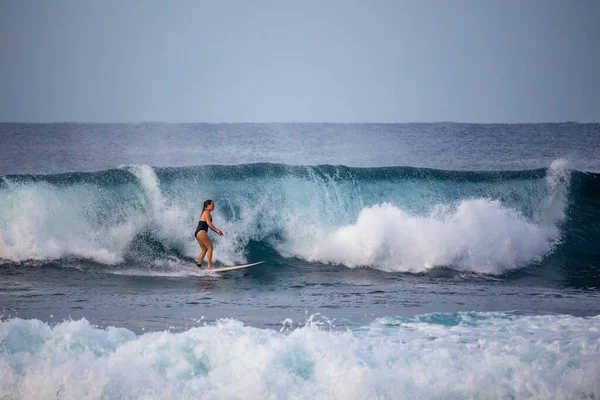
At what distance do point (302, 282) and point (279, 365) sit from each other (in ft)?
13.2

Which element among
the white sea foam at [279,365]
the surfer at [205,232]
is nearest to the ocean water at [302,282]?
the white sea foam at [279,365]

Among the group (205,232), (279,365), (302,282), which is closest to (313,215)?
(205,232)

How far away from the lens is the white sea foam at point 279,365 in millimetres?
5023

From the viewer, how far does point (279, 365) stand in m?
5.26

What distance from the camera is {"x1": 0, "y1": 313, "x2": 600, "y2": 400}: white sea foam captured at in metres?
5.02

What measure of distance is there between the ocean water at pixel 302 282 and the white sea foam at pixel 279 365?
0.02 m

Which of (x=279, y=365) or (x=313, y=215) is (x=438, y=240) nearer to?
(x=313, y=215)

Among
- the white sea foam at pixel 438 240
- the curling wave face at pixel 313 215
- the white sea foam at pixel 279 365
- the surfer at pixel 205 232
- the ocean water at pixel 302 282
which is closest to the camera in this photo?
the white sea foam at pixel 279 365

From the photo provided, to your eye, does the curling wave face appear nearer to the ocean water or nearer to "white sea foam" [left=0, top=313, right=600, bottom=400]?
the ocean water

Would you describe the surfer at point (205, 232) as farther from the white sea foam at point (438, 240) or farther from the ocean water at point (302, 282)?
the white sea foam at point (438, 240)

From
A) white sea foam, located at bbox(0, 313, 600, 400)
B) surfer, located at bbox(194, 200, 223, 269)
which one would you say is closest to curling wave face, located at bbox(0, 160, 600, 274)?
surfer, located at bbox(194, 200, 223, 269)

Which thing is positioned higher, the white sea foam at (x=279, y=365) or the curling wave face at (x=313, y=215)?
the curling wave face at (x=313, y=215)

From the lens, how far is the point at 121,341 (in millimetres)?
5730

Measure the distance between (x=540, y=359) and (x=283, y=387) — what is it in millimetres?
2125
